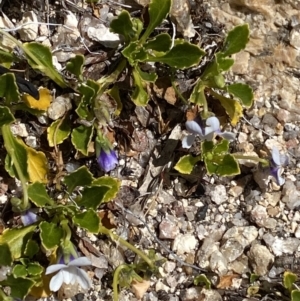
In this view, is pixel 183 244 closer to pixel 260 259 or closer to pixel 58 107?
pixel 260 259

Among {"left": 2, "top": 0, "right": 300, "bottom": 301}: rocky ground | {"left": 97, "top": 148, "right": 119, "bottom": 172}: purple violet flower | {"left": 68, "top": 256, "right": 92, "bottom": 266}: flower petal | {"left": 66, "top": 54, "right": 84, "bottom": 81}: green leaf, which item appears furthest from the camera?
{"left": 2, "top": 0, "right": 300, "bottom": 301}: rocky ground

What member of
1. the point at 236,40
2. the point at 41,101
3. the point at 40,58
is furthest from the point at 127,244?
the point at 236,40

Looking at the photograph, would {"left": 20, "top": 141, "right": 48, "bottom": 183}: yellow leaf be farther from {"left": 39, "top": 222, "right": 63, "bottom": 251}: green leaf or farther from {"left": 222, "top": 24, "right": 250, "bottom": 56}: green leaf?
{"left": 222, "top": 24, "right": 250, "bottom": 56}: green leaf

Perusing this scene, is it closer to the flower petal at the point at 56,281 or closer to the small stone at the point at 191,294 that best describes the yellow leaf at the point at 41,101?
the flower petal at the point at 56,281

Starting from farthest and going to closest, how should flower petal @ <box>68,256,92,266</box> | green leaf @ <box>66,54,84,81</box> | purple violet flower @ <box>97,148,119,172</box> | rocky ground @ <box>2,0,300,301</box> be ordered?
rocky ground @ <box>2,0,300,301</box>, purple violet flower @ <box>97,148,119,172</box>, green leaf @ <box>66,54,84,81</box>, flower petal @ <box>68,256,92,266</box>

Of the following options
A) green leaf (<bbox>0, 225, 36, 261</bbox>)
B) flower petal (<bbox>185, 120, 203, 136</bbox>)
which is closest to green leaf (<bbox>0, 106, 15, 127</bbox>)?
green leaf (<bbox>0, 225, 36, 261</bbox>)

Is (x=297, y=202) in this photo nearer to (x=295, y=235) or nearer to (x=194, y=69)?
(x=295, y=235)

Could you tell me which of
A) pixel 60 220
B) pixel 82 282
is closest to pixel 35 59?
pixel 60 220
